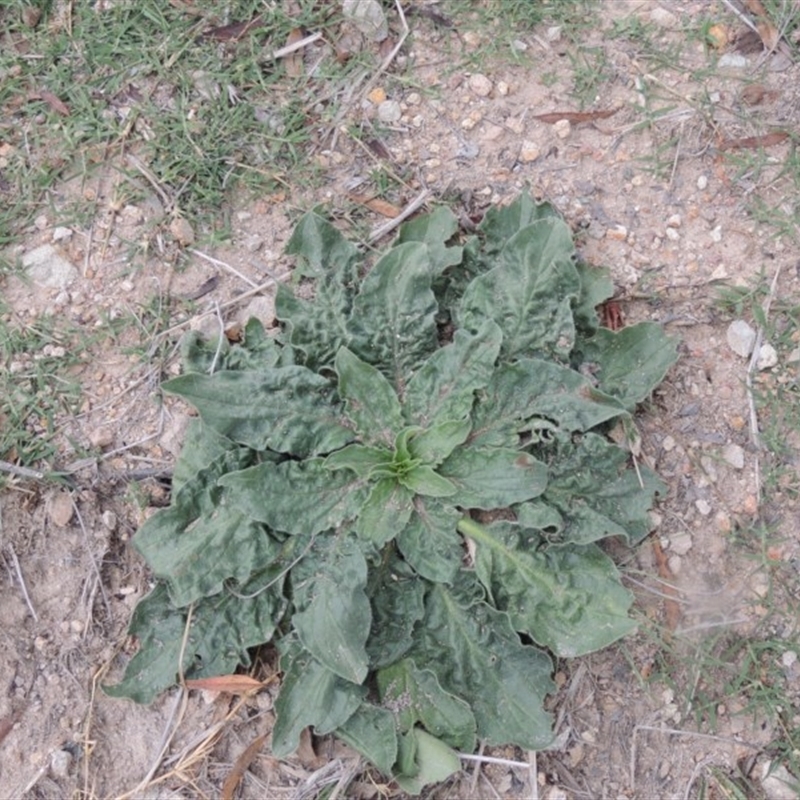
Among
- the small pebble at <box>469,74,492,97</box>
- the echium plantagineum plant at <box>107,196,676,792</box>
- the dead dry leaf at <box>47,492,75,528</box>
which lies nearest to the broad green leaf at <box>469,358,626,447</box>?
the echium plantagineum plant at <box>107,196,676,792</box>

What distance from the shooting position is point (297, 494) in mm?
2934

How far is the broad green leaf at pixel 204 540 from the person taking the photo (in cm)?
290

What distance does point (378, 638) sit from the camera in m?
2.93

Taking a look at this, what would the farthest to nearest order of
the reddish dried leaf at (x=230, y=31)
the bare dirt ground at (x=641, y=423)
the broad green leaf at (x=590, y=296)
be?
the reddish dried leaf at (x=230, y=31) → the broad green leaf at (x=590, y=296) → the bare dirt ground at (x=641, y=423)

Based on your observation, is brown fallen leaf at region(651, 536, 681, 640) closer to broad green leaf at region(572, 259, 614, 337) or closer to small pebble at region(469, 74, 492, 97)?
broad green leaf at region(572, 259, 614, 337)

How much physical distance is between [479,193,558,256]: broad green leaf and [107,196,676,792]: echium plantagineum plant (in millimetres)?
141

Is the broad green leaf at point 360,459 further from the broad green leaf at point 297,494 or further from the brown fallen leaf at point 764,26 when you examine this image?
the brown fallen leaf at point 764,26

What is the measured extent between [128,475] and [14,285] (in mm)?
782

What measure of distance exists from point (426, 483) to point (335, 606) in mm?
439

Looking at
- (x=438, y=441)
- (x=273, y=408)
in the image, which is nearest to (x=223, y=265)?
(x=273, y=408)

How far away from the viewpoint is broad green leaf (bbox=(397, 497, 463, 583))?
9.60 feet

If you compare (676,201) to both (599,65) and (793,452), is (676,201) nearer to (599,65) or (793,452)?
(599,65)

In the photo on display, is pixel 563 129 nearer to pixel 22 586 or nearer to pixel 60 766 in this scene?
pixel 22 586

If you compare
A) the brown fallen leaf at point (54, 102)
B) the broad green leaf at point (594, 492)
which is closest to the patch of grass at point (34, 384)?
the brown fallen leaf at point (54, 102)
